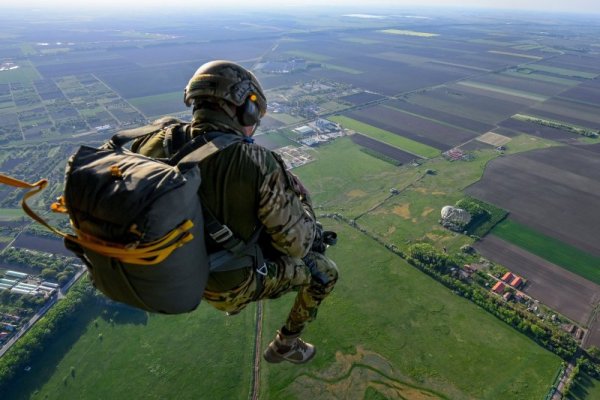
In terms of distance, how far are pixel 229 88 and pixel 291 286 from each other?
3.73m

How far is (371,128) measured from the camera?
80.4m

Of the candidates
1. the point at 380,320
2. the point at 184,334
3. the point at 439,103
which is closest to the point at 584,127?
the point at 439,103

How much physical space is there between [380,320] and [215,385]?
15.8 m

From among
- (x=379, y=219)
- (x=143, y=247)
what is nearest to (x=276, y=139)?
(x=379, y=219)

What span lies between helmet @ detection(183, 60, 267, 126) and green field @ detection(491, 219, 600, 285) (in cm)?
4825

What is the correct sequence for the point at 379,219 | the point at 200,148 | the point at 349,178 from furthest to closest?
the point at 349,178
the point at 379,219
the point at 200,148

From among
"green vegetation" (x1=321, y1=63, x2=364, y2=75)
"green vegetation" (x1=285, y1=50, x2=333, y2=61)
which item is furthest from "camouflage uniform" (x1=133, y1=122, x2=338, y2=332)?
"green vegetation" (x1=285, y1=50, x2=333, y2=61)

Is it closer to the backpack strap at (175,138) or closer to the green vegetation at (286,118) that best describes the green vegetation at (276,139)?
the green vegetation at (286,118)

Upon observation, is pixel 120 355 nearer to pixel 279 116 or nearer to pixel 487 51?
pixel 279 116

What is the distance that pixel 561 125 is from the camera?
3250 inches

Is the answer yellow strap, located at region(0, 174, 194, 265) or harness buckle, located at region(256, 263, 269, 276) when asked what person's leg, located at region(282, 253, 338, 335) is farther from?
yellow strap, located at region(0, 174, 194, 265)

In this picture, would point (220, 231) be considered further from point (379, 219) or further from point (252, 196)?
point (379, 219)

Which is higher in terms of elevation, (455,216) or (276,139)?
(276,139)

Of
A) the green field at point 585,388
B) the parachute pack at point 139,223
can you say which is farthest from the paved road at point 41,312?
the green field at point 585,388
